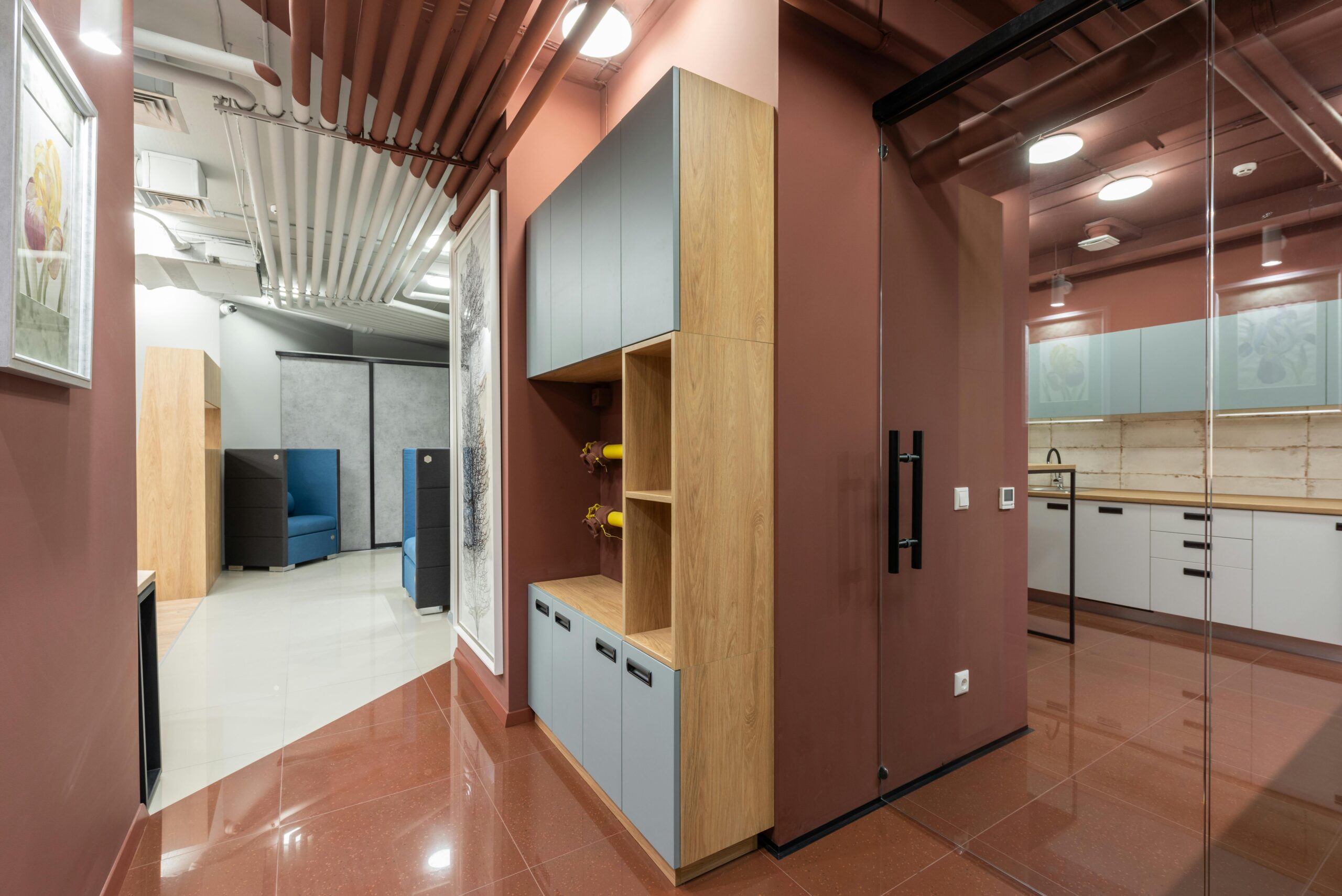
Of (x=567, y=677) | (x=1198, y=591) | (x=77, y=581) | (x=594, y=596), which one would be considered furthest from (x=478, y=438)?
(x=1198, y=591)

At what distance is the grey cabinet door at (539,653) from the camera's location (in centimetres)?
290

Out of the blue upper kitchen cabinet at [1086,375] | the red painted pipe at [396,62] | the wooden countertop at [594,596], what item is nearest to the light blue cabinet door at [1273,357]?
the blue upper kitchen cabinet at [1086,375]

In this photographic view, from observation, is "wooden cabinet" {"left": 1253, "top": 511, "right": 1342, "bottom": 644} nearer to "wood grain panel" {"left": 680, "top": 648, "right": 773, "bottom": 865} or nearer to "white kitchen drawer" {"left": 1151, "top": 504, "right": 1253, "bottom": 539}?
"white kitchen drawer" {"left": 1151, "top": 504, "right": 1253, "bottom": 539}

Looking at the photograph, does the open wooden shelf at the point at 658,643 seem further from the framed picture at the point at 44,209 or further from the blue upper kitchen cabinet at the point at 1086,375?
the framed picture at the point at 44,209

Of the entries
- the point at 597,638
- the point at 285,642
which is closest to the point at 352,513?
the point at 285,642

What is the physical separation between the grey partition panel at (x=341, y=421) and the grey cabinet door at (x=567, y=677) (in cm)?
704

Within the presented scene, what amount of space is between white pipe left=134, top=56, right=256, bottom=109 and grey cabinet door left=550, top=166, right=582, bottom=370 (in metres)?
1.76

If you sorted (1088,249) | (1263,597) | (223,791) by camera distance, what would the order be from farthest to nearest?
(223,791)
(1088,249)
(1263,597)

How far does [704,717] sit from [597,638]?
631 millimetres

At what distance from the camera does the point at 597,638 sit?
2.43m

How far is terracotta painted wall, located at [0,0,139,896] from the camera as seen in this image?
51.5 inches

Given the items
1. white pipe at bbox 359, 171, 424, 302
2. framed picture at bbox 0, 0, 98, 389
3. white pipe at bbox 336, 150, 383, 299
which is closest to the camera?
framed picture at bbox 0, 0, 98, 389

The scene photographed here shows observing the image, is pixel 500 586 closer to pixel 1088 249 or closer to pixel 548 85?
pixel 548 85

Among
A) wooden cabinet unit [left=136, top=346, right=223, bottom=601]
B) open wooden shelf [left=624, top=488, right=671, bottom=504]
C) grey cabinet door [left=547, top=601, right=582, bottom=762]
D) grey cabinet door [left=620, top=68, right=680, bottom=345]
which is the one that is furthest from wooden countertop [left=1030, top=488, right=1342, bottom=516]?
wooden cabinet unit [left=136, top=346, right=223, bottom=601]
